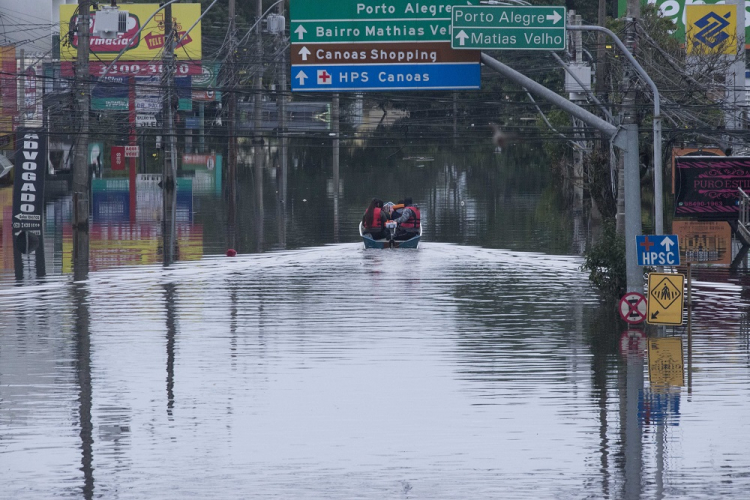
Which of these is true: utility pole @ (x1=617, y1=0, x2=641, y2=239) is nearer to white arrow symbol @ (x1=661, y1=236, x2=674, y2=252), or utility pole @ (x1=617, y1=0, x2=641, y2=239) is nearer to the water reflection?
white arrow symbol @ (x1=661, y1=236, x2=674, y2=252)

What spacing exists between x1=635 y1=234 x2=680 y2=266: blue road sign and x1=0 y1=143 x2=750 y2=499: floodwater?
4.85 feet

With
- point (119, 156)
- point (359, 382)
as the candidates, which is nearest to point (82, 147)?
point (119, 156)

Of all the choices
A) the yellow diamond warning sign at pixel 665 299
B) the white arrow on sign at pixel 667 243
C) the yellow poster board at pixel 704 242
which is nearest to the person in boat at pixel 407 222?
the yellow poster board at pixel 704 242

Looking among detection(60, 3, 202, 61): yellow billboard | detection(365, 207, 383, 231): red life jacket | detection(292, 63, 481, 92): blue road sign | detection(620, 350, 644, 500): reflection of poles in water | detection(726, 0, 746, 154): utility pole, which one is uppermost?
detection(60, 3, 202, 61): yellow billboard

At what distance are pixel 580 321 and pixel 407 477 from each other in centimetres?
Result: 1173

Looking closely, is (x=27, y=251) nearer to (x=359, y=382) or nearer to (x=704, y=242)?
(x=359, y=382)

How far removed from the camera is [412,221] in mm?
38250

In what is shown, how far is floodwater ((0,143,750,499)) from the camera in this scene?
480 inches

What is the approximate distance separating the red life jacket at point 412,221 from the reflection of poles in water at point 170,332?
445 inches

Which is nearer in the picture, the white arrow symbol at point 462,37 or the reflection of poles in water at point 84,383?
the reflection of poles in water at point 84,383

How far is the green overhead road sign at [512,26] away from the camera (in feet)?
68.8

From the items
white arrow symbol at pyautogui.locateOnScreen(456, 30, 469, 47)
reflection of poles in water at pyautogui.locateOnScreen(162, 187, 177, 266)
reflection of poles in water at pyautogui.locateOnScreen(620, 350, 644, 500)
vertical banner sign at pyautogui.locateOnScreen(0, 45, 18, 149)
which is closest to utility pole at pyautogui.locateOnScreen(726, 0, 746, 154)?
reflection of poles in water at pyautogui.locateOnScreen(162, 187, 177, 266)

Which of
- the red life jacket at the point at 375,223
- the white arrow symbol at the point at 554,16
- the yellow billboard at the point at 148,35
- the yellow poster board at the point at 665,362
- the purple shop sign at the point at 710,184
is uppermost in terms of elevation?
the yellow billboard at the point at 148,35

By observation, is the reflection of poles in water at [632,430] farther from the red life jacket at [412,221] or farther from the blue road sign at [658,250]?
the red life jacket at [412,221]
